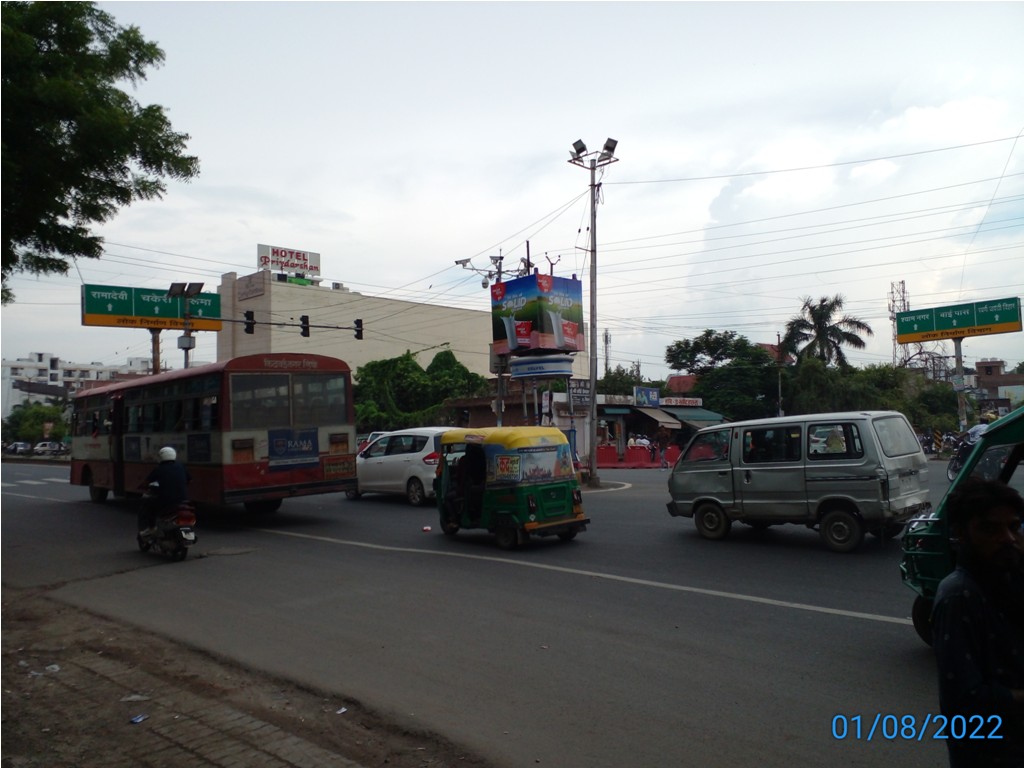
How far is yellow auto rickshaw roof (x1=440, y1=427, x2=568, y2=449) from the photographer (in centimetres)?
1173

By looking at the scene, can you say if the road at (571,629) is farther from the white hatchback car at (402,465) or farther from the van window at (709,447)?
the white hatchback car at (402,465)

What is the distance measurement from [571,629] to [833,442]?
17.7 feet

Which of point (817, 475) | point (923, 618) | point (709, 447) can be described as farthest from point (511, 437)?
point (923, 618)

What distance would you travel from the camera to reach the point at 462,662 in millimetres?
6520

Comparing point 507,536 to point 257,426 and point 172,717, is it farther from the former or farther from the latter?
point 172,717

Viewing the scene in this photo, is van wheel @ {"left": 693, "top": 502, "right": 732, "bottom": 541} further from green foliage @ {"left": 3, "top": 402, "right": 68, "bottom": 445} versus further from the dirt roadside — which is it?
green foliage @ {"left": 3, "top": 402, "right": 68, "bottom": 445}

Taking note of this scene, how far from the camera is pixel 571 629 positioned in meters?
7.43

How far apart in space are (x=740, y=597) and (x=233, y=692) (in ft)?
17.2

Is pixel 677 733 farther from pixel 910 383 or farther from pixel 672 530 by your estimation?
pixel 910 383

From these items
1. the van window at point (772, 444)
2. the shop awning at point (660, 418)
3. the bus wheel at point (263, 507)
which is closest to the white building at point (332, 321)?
the shop awning at point (660, 418)

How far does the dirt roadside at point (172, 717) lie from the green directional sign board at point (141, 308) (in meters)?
33.1

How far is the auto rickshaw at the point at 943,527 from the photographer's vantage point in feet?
18.7

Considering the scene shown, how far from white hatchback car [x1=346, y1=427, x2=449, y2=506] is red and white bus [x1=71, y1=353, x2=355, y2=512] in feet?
7.98

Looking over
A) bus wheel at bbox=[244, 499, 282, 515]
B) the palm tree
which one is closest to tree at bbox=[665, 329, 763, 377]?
the palm tree
